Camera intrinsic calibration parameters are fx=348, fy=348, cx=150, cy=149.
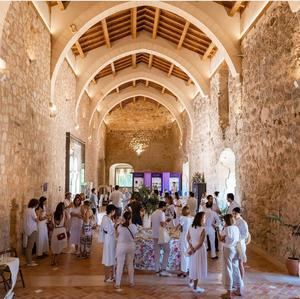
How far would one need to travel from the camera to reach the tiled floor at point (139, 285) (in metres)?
4.58

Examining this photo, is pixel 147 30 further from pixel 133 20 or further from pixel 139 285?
pixel 139 285

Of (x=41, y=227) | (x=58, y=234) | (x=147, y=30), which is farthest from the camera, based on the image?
(x=147, y=30)

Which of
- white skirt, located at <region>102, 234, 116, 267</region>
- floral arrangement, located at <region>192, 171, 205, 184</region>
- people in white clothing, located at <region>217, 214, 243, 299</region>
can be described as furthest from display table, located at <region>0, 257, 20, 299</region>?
floral arrangement, located at <region>192, 171, 205, 184</region>

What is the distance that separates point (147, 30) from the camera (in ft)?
42.0

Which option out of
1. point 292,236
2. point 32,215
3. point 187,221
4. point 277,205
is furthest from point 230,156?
point 32,215

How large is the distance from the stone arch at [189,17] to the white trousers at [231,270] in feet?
18.6

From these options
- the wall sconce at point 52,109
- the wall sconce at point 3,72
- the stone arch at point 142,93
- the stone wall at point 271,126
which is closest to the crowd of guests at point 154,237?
the stone wall at point 271,126

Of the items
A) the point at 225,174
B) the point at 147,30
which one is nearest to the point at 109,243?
the point at 225,174

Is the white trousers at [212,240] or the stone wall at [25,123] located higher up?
the stone wall at [25,123]

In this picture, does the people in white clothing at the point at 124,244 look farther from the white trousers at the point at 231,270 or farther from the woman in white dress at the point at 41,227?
the woman in white dress at the point at 41,227

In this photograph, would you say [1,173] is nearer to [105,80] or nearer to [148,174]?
[105,80]

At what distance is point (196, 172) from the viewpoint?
15.2 m

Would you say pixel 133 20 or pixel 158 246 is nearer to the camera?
pixel 158 246

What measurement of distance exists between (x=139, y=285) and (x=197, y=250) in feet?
3.41
